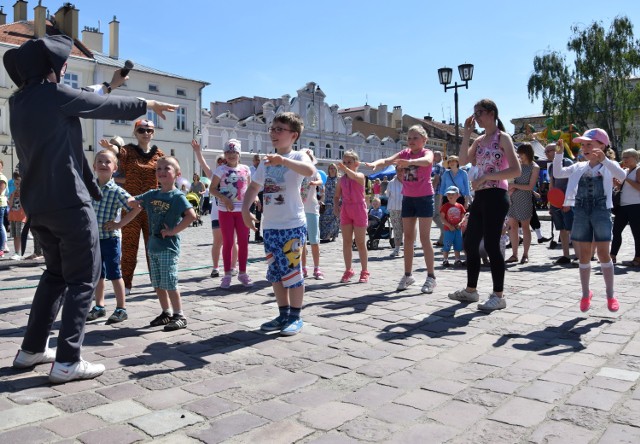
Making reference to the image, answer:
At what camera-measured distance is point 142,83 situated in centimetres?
4469

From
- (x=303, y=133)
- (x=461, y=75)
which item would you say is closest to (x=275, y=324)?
(x=461, y=75)

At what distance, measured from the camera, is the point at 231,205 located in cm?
713

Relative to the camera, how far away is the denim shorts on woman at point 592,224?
528 centimetres

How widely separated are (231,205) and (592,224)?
4.01 m

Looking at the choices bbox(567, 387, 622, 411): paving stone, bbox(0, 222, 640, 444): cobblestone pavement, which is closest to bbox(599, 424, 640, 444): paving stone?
bbox(0, 222, 640, 444): cobblestone pavement

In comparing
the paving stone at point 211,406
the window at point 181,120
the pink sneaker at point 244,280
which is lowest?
the paving stone at point 211,406

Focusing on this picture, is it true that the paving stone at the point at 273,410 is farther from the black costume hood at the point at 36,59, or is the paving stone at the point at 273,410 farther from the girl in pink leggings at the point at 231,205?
the girl in pink leggings at the point at 231,205

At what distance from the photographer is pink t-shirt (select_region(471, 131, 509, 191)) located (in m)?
5.75

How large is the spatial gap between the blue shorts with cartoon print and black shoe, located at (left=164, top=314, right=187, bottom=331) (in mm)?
839

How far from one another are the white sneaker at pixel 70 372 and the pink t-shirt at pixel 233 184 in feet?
12.5

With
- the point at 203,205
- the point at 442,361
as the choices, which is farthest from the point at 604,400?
the point at 203,205

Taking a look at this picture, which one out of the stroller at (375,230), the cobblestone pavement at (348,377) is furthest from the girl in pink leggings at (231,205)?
the stroller at (375,230)

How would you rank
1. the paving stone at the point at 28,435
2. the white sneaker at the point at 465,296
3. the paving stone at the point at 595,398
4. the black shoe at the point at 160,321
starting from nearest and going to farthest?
1. the paving stone at the point at 28,435
2. the paving stone at the point at 595,398
3. the black shoe at the point at 160,321
4. the white sneaker at the point at 465,296

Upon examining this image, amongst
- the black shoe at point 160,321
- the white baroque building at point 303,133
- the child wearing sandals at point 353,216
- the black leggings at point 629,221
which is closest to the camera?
the black shoe at point 160,321
